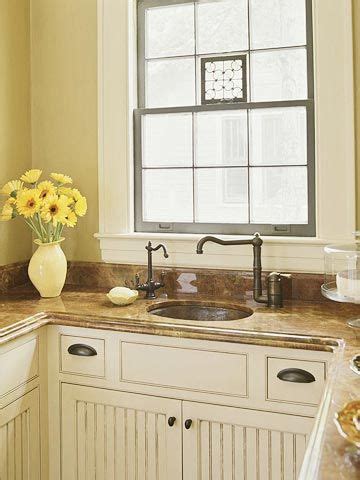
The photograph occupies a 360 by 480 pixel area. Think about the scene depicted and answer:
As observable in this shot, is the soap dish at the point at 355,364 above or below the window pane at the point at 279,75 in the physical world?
below

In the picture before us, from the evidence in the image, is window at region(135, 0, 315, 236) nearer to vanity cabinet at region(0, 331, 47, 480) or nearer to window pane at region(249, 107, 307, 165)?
window pane at region(249, 107, 307, 165)

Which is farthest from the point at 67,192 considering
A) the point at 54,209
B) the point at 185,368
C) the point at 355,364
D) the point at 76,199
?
the point at 355,364

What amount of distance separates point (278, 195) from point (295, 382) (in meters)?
1.09

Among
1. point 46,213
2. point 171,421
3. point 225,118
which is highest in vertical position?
point 225,118

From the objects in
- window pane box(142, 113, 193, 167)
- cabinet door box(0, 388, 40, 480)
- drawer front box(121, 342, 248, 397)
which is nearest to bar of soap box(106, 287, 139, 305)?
drawer front box(121, 342, 248, 397)

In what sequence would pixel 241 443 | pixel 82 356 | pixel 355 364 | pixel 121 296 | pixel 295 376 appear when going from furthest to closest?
pixel 121 296 → pixel 82 356 → pixel 241 443 → pixel 295 376 → pixel 355 364

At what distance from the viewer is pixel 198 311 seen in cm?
265

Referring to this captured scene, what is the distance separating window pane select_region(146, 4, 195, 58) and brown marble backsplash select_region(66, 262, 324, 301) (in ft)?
3.82

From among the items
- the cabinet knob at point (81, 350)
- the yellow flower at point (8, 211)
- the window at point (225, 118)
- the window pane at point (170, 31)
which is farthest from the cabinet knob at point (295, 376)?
the window pane at point (170, 31)

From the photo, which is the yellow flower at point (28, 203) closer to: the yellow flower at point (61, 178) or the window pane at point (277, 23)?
the yellow flower at point (61, 178)

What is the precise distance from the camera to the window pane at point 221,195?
2.86 meters

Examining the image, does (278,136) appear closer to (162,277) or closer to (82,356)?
(162,277)

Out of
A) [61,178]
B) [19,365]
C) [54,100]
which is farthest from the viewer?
[54,100]

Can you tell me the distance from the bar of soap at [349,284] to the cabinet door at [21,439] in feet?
4.35
